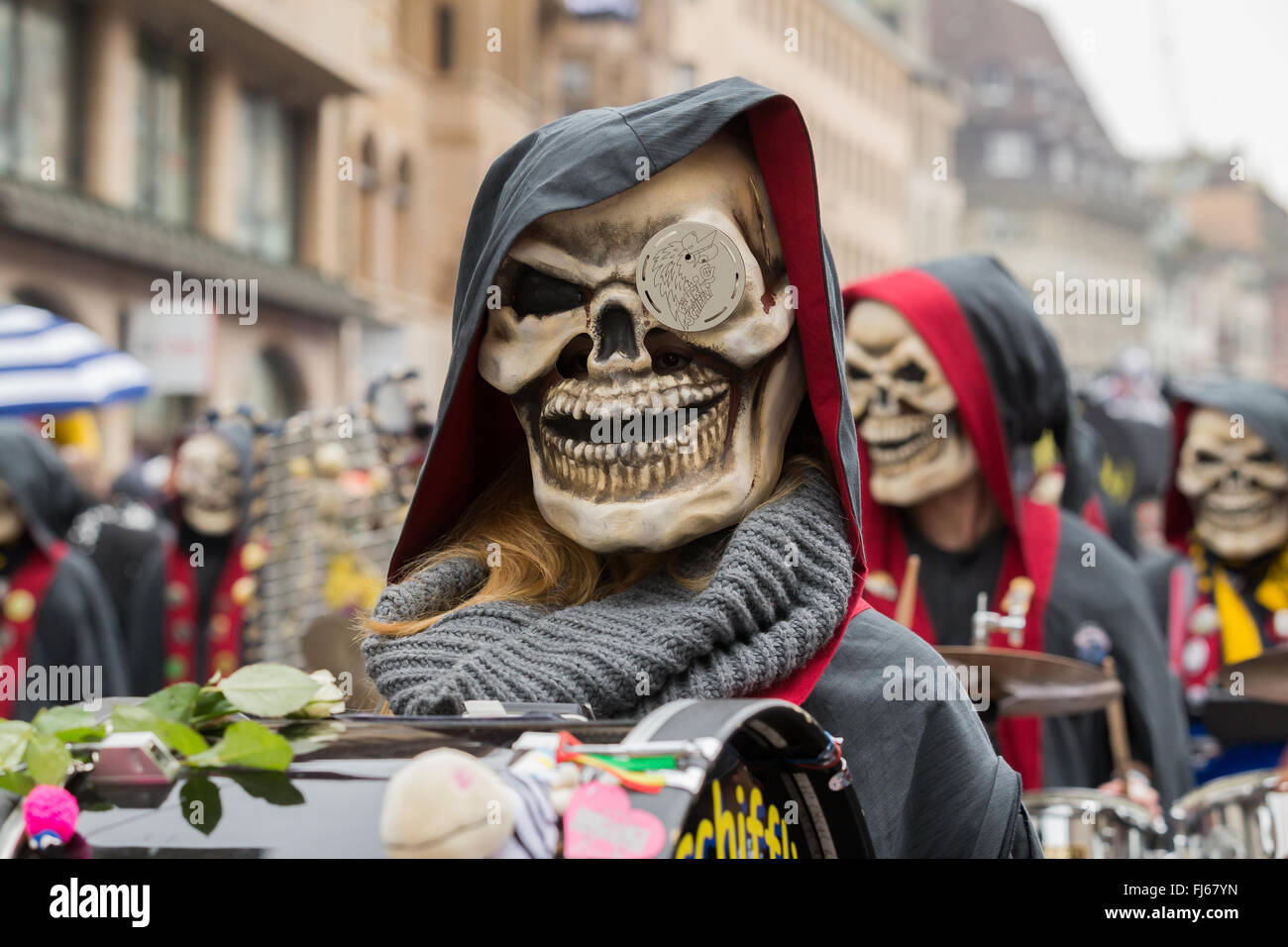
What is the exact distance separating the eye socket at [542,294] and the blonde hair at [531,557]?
1.08 feet

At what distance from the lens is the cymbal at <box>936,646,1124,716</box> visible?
438 cm

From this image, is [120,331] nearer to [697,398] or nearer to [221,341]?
[221,341]

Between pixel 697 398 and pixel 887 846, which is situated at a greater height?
pixel 697 398

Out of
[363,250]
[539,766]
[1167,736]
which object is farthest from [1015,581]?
[363,250]

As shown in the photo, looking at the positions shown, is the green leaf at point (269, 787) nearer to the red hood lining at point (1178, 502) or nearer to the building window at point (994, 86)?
the red hood lining at point (1178, 502)

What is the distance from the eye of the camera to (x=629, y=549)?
263 centimetres

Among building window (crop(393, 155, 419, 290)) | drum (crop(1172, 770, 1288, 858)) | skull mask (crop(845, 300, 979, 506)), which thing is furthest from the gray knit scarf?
building window (crop(393, 155, 419, 290))

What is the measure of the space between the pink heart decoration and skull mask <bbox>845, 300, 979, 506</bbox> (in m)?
3.74

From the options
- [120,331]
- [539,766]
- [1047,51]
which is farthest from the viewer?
[1047,51]

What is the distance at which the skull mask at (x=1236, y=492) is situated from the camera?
723 centimetres

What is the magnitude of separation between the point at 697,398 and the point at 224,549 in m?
7.63

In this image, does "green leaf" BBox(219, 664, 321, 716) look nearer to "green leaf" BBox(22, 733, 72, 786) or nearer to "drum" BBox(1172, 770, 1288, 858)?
"green leaf" BBox(22, 733, 72, 786)

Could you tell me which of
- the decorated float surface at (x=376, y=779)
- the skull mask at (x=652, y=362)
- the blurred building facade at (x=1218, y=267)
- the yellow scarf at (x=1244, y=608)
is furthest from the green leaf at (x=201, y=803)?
the blurred building facade at (x=1218, y=267)

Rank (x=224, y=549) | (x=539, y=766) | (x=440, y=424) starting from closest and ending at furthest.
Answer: (x=539, y=766) → (x=440, y=424) → (x=224, y=549)
